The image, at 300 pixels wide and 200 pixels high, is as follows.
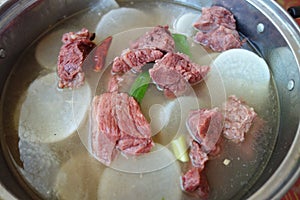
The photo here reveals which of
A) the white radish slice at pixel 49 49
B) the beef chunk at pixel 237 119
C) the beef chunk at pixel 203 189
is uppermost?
the white radish slice at pixel 49 49

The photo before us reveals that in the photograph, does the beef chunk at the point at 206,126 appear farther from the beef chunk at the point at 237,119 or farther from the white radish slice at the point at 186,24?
the white radish slice at the point at 186,24

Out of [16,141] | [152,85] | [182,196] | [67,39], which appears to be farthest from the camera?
[67,39]

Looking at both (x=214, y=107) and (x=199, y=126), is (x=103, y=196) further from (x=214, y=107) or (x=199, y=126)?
(x=214, y=107)

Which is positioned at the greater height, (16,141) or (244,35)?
(244,35)

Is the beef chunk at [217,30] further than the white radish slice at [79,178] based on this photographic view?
Yes

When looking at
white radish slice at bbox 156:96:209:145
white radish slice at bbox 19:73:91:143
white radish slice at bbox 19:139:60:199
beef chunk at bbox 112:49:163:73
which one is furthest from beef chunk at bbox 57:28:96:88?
white radish slice at bbox 156:96:209:145

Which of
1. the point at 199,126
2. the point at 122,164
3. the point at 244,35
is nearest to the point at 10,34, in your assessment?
the point at 122,164

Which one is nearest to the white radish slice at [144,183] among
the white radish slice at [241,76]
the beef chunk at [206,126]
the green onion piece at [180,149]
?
the green onion piece at [180,149]
